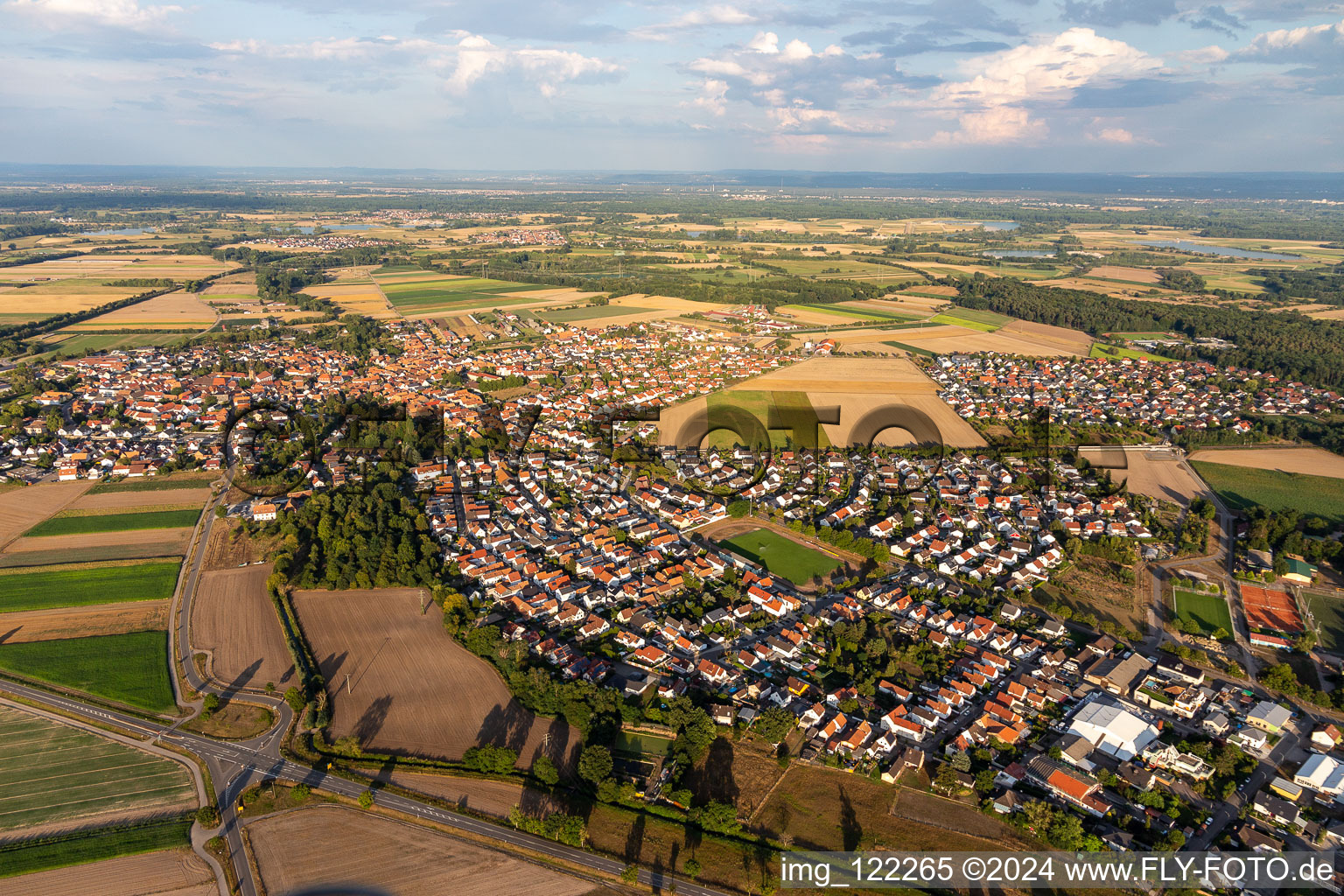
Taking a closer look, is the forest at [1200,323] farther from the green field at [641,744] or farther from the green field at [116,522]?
the green field at [116,522]

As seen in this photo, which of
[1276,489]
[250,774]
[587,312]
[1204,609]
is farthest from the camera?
[587,312]

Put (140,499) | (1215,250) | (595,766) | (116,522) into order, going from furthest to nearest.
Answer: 1. (1215,250)
2. (140,499)
3. (116,522)
4. (595,766)

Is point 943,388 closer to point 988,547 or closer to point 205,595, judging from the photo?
point 988,547

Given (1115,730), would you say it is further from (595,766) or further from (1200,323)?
(1200,323)

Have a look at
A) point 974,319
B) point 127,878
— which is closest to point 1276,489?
point 974,319

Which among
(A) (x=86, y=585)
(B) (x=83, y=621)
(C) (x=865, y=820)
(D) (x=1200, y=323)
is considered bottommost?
(C) (x=865, y=820)

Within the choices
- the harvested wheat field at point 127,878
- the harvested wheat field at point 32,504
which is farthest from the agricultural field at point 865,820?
the harvested wheat field at point 32,504

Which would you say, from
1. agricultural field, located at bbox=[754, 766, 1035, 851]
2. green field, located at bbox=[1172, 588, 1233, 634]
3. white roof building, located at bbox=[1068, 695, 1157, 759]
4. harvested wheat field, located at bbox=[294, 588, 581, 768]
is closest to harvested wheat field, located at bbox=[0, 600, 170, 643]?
harvested wheat field, located at bbox=[294, 588, 581, 768]
